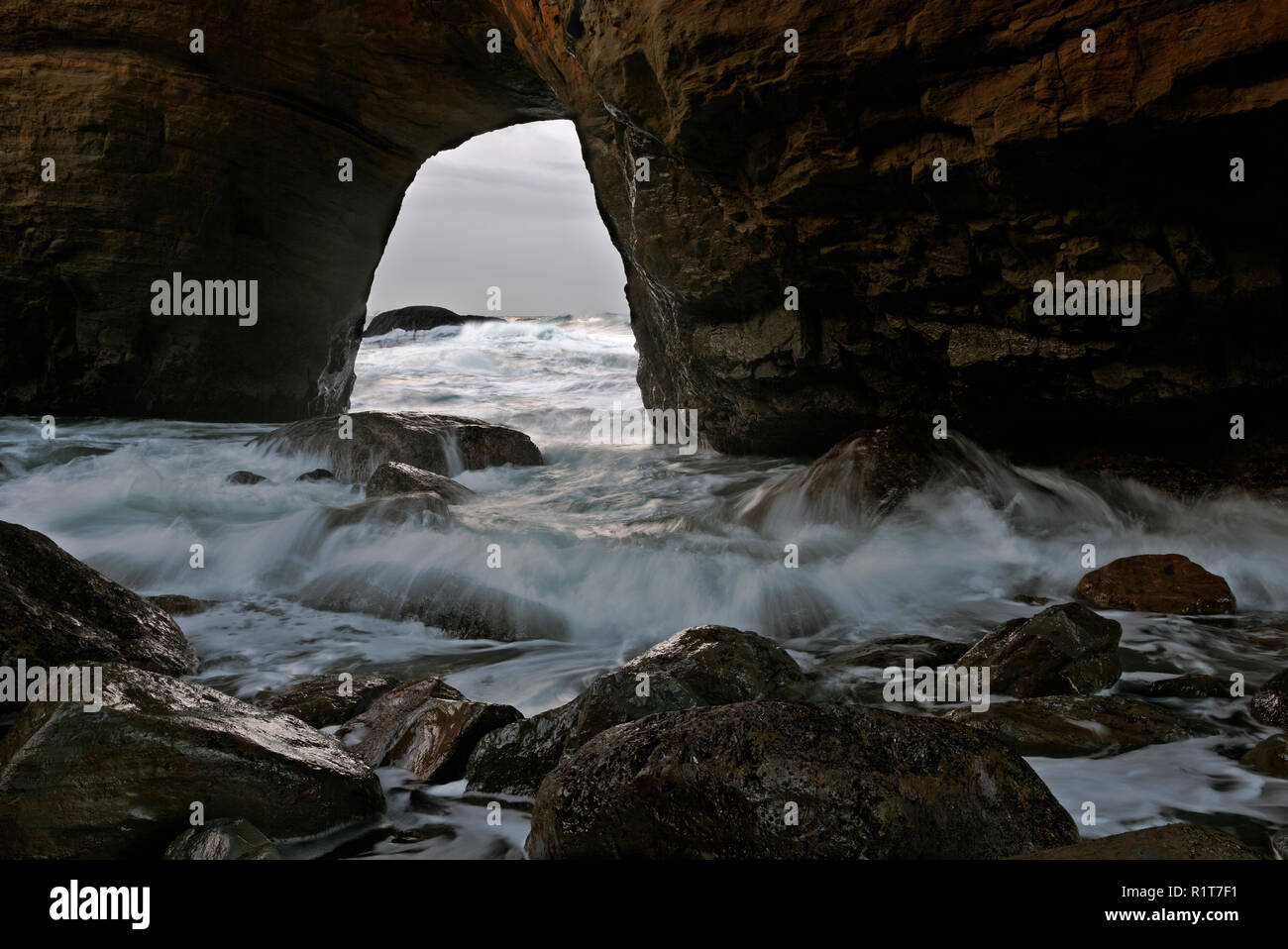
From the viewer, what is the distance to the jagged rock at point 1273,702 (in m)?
3.37

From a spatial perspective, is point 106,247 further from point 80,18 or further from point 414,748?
point 414,748

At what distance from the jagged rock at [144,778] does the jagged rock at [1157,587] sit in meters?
4.25

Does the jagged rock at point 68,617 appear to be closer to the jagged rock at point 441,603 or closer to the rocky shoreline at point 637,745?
the rocky shoreline at point 637,745

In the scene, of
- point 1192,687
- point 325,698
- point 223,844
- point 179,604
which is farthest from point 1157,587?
point 179,604

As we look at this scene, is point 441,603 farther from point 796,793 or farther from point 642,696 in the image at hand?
point 796,793

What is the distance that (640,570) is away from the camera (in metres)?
5.82

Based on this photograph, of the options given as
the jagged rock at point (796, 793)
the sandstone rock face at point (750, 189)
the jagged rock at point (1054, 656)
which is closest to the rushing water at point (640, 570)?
the jagged rock at point (1054, 656)

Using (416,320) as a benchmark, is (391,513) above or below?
below

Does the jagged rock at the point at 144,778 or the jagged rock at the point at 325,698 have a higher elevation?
the jagged rock at the point at 144,778

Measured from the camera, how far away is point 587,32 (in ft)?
24.2

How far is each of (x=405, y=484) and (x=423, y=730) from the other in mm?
4491
